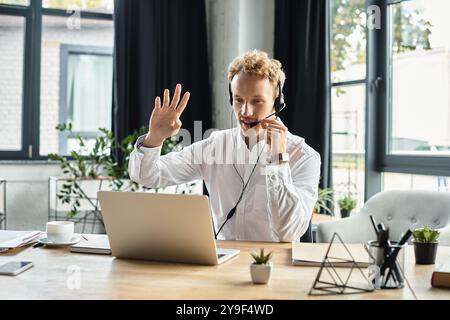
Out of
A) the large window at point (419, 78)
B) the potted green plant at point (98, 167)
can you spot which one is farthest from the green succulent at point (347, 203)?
the potted green plant at point (98, 167)

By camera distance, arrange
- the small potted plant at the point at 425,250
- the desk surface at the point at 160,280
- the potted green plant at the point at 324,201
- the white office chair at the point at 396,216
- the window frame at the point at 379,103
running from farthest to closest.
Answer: the potted green plant at the point at 324,201, the window frame at the point at 379,103, the white office chair at the point at 396,216, the small potted plant at the point at 425,250, the desk surface at the point at 160,280

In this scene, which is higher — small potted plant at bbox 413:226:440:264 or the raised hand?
the raised hand

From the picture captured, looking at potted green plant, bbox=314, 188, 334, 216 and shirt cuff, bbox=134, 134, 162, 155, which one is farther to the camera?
potted green plant, bbox=314, 188, 334, 216

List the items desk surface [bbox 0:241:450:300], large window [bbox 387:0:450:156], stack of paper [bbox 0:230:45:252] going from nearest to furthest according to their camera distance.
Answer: desk surface [bbox 0:241:450:300], stack of paper [bbox 0:230:45:252], large window [bbox 387:0:450:156]

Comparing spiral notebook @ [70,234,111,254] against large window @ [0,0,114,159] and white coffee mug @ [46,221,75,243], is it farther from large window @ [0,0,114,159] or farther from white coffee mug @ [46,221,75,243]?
large window @ [0,0,114,159]

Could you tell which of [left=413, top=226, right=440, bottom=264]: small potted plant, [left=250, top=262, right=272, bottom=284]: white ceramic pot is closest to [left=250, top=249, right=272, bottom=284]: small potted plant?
Result: [left=250, top=262, right=272, bottom=284]: white ceramic pot

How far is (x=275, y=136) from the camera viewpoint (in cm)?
196

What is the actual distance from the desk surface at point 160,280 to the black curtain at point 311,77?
225 cm

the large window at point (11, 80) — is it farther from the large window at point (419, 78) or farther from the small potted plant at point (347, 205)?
the large window at point (419, 78)

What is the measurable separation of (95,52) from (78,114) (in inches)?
19.2

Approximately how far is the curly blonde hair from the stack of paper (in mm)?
907

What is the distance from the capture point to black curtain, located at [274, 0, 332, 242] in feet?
12.7

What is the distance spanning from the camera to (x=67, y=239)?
1829 millimetres

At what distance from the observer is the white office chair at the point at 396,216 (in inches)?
96.3
